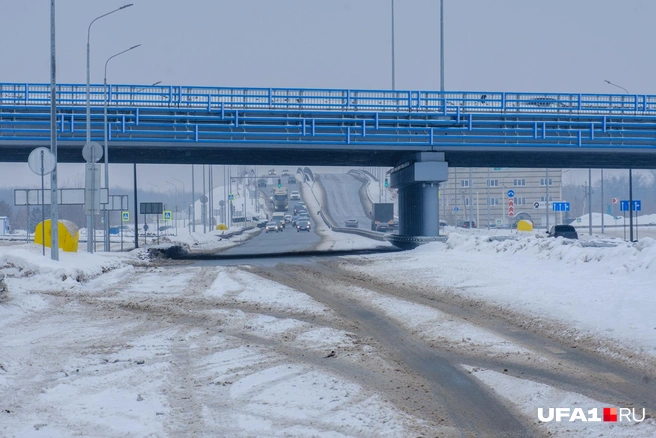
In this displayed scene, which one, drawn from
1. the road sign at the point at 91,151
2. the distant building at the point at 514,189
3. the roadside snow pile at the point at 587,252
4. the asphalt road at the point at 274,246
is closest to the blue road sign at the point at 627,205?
the asphalt road at the point at 274,246

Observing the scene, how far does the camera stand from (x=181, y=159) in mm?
44125

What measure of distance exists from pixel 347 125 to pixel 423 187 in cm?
477

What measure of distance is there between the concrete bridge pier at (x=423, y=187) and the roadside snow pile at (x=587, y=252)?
778 centimetres

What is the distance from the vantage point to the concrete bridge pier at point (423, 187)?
38312mm

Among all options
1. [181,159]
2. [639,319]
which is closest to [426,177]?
[181,159]

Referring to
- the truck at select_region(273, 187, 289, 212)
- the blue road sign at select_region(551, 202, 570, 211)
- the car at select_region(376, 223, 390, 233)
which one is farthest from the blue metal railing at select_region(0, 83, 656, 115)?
the truck at select_region(273, 187, 289, 212)

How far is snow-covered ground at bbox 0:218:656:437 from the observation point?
712cm

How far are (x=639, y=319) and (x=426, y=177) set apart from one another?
2674 centimetres

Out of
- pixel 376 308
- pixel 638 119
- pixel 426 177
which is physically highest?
pixel 638 119

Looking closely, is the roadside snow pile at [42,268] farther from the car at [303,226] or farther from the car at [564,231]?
the car at [303,226]

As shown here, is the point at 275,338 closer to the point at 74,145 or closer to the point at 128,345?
the point at 128,345

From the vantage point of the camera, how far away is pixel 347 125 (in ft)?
125

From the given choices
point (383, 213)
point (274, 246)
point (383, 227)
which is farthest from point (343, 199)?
point (274, 246)

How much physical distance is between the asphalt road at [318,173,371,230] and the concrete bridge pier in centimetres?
8026
